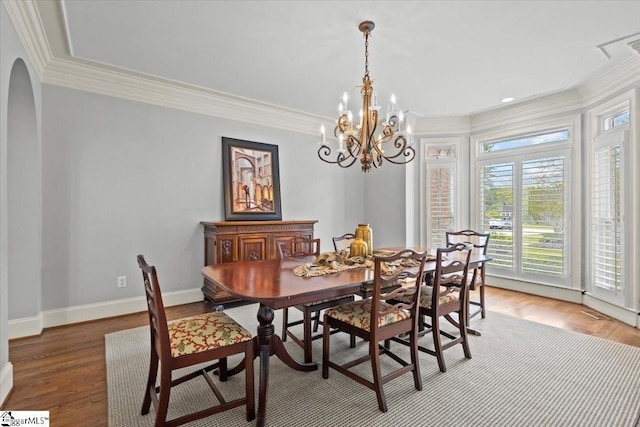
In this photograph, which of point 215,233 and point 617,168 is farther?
point 215,233

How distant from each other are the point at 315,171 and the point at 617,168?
12.1 feet

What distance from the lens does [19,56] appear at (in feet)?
7.75

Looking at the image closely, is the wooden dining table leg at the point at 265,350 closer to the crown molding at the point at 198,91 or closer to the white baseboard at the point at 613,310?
the crown molding at the point at 198,91

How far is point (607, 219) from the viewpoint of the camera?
3615 millimetres

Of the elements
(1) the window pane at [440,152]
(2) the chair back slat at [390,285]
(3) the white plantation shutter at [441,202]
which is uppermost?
(1) the window pane at [440,152]

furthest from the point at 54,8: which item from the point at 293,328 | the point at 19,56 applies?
the point at 293,328

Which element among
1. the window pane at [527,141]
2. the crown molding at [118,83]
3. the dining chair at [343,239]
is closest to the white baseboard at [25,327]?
the crown molding at [118,83]

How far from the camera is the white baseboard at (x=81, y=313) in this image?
2947mm

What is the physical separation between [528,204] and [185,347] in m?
4.61

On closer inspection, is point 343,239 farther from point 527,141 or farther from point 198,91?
point 527,141

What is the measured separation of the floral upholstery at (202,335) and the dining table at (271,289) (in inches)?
7.0

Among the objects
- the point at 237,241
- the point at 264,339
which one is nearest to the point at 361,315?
the point at 264,339

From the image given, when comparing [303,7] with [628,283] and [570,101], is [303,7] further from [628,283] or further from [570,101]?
[628,283]

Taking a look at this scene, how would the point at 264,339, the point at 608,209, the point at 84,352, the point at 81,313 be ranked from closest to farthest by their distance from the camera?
the point at 264,339
the point at 84,352
the point at 81,313
the point at 608,209
